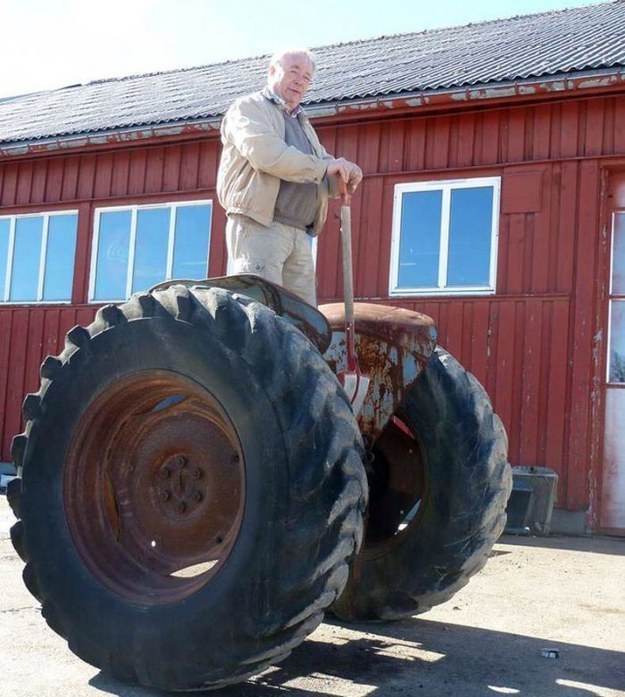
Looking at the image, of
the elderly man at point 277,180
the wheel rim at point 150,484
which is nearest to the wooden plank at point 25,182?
the elderly man at point 277,180

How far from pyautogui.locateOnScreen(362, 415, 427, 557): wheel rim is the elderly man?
0.73m

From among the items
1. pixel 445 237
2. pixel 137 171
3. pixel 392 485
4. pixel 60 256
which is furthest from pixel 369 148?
pixel 392 485

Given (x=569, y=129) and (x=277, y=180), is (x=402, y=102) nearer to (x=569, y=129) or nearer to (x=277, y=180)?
(x=569, y=129)

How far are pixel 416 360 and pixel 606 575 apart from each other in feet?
10.2

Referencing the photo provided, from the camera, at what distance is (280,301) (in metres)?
3.36

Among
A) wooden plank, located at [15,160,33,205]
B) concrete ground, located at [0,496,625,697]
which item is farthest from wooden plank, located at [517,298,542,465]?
wooden plank, located at [15,160,33,205]

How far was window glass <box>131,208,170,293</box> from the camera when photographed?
1140 cm

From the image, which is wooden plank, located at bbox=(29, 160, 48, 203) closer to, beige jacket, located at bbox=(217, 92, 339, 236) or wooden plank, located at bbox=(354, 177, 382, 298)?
wooden plank, located at bbox=(354, 177, 382, 298)

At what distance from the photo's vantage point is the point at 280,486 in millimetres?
2740

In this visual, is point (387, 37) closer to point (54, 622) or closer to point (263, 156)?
point (263, 156)

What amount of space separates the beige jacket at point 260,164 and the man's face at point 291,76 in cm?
7

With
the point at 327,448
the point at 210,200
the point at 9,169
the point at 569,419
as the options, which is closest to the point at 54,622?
the point at 327,448

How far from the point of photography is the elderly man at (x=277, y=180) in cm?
362

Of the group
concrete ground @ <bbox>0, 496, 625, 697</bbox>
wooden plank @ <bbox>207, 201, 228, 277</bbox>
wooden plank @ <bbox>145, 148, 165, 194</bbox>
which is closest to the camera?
concrete ground @ <bbox>0, 496, 625, 697</bbox>
